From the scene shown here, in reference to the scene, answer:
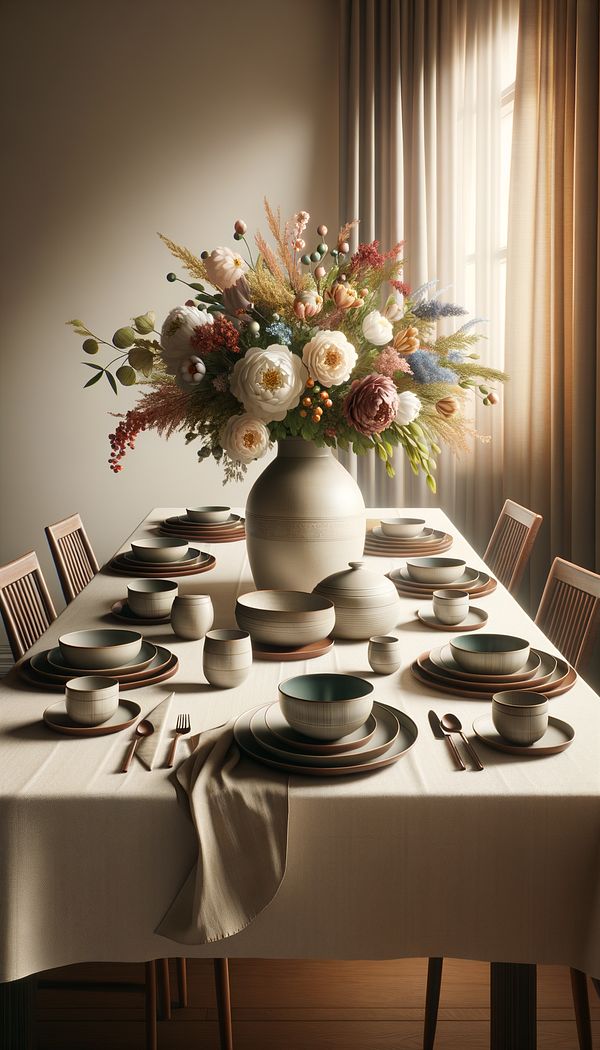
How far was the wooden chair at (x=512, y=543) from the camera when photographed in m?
2.54

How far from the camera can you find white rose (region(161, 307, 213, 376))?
6.02 feet

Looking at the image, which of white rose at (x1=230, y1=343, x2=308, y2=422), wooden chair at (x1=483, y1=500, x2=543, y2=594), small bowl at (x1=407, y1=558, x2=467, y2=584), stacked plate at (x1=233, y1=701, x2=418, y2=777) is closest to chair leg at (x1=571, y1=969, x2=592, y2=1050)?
stacked plate at (x1=233, y1=701, x2=418, y2=777)

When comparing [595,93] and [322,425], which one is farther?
[595,93]

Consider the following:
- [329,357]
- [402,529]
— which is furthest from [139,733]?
[402,529]

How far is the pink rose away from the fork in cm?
70

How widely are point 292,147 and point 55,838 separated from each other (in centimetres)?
388

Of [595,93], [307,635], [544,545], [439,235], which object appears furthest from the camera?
[439,235]

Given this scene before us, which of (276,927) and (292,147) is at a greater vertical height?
(292,147)

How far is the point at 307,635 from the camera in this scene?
5.23 ft

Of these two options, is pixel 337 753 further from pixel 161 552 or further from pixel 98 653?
pixel 161 552

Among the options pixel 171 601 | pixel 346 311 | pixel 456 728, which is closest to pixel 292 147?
pixel 346 311

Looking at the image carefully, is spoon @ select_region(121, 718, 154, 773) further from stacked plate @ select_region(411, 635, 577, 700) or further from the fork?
stacked plate @ select_region(411, 635, 577, 700)

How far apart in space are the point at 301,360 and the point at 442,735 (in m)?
0.83

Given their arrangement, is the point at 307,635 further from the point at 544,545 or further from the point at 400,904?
the point at 544,545
